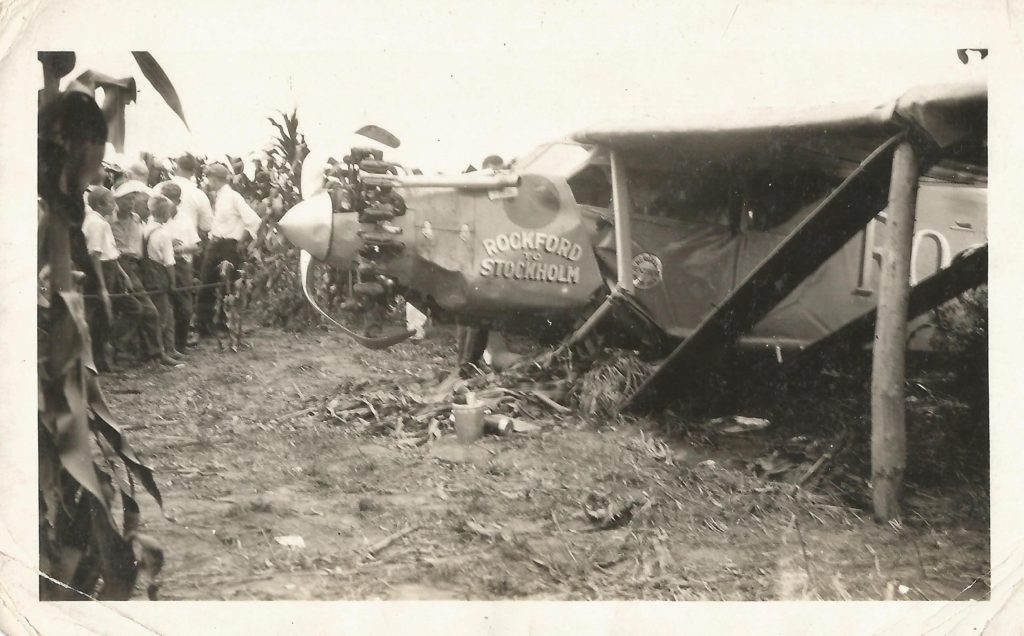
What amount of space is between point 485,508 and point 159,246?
120 cm

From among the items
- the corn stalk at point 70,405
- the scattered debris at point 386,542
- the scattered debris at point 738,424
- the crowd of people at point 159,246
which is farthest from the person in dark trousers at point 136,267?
the scattered debris at point 738,424

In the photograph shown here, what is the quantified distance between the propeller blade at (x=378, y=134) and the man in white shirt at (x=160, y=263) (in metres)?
0.60

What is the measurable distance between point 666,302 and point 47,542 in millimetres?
1924

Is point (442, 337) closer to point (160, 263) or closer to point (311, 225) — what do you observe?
point (311, 225)

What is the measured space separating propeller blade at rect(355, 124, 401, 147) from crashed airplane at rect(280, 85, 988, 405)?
46 mm

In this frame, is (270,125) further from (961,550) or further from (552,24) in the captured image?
(961,550)

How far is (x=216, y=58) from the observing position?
215 cm

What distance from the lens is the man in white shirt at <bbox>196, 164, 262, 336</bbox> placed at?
7.00 feet

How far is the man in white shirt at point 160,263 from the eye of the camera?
7.02 feet

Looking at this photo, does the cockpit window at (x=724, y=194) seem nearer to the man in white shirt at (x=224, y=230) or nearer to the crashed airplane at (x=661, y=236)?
the crashed airplane at (x=661, y=236)

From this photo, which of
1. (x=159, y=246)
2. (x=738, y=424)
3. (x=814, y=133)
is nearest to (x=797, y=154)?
(x=814, y=133)

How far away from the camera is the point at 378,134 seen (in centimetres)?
214

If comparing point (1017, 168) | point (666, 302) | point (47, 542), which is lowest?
point (47, 542)
